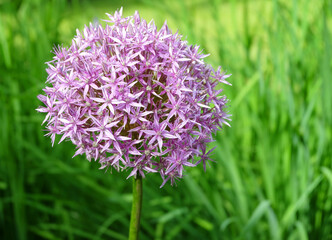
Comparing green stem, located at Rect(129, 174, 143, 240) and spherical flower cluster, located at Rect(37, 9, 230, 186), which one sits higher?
spherical flower cluster, located at Rect(37, 9, 230, 186)

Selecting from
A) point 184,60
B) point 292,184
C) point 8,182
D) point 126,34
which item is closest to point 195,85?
point 184,60

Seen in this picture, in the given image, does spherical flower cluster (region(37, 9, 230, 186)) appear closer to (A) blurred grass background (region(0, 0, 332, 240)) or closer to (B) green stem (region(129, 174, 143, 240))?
(B) green stem (region(129, 174, 143, 240))

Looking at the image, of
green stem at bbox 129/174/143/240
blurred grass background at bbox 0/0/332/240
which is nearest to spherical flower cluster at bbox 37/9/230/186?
green stem at bbox 129/174/143/240

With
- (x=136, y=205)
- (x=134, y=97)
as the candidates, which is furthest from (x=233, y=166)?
(x=134, y=97)

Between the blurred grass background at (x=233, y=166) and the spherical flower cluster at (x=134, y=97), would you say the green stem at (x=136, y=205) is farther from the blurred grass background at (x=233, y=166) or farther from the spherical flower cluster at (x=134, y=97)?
the blurred grass background at (x=233, y=166)

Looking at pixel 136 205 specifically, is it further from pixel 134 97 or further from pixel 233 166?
pixel 233 166

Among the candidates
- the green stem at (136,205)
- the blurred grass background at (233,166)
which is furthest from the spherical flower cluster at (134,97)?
the blurred grass background at (233,166)

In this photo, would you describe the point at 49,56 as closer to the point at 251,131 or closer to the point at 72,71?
the point at 251,131

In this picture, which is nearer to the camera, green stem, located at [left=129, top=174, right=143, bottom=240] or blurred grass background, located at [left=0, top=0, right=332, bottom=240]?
green stem, located at [left=129, top=174, right=143, bottom=240]
